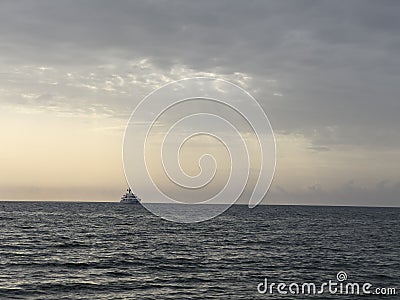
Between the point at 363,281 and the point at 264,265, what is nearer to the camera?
the point at 363,281

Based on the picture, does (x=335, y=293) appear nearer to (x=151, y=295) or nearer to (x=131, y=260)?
(x=151, y=295)

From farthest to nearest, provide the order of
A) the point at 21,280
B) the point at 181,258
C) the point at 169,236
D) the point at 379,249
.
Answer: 1. the point at 169,236
2. the point at 379,249
3. the point at 181,258
4. the point at 21,280

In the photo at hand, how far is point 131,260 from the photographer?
5534cm

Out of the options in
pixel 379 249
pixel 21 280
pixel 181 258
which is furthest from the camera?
pixel 379 249

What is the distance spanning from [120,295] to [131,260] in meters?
17.8

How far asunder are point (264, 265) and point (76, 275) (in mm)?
19015

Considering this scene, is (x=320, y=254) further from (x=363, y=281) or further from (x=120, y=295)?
(x=120, y=295)

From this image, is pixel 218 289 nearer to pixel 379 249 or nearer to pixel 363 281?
pixel 363 281

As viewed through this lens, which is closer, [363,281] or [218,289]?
[218,289]

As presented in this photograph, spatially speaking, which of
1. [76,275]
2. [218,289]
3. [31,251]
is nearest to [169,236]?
[31,251]

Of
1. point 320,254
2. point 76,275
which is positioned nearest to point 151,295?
point 76,275

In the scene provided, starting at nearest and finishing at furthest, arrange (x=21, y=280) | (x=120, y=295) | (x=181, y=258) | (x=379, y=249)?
(x=120, y=295) → (x=21, y=280) → (x=181, y=258) → (x=379, y=249)

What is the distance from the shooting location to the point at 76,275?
150 ft

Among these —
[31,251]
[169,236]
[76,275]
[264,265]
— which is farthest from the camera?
[169,236]
